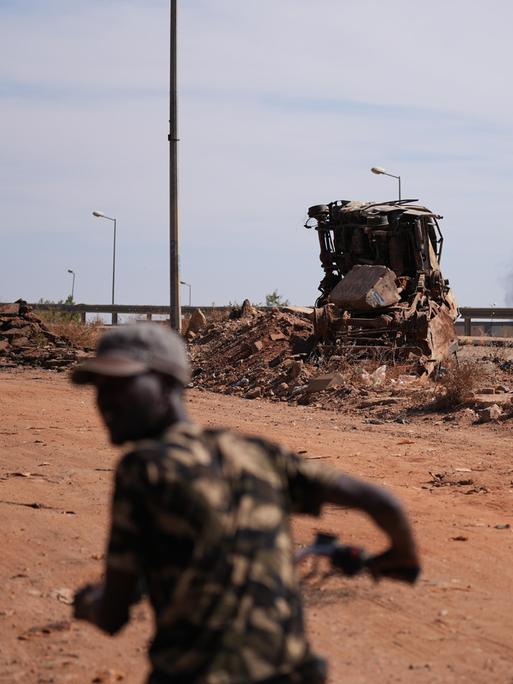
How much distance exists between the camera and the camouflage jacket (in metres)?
2.93

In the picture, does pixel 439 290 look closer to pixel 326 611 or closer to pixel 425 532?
pixel 425 532

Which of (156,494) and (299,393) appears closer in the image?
(156,494)

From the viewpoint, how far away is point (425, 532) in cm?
929

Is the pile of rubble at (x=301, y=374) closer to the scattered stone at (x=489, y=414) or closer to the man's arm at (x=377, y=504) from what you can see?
the scattered stone at (x=489, y=414)

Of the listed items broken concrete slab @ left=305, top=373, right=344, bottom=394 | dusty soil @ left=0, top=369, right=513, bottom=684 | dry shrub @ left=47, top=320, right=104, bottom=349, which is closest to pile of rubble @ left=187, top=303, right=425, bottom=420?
broken concrete slab @ left=305, top=373, right=344, bottom=394

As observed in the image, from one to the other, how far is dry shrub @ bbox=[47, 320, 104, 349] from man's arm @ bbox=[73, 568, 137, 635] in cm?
2346

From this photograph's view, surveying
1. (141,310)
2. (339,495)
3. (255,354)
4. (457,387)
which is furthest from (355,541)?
(141,310)

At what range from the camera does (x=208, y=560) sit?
2.94m

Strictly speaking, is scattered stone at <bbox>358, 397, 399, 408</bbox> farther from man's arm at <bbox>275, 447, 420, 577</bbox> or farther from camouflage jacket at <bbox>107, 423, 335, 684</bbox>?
camouflage jacket at <bbox>107, 423, 335, 684</bbox>

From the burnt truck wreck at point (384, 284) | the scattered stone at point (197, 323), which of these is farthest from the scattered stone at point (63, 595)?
the scattered stone at point (197, 323)

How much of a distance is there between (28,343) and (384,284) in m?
8.90

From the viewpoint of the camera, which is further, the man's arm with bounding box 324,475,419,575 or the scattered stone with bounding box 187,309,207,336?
the scattered stone with bounding box 187,309,207,336

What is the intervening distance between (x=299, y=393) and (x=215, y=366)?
13.7 feet

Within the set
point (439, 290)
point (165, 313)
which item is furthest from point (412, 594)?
point (165, 313)
